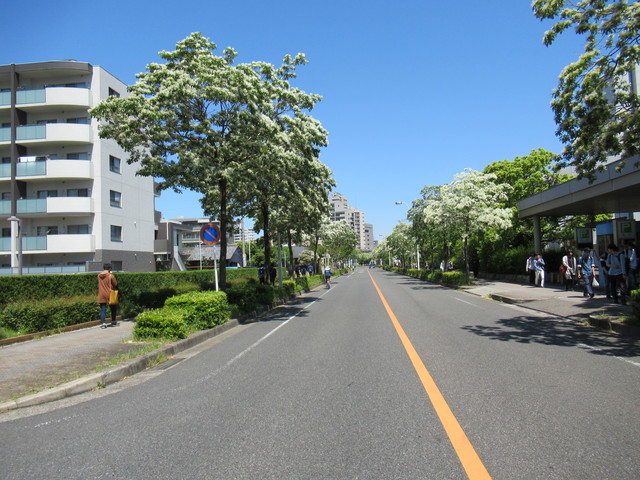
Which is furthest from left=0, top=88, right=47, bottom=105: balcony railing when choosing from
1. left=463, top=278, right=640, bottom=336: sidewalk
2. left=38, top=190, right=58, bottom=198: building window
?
left=463, top=278, right=640, bottom=336: sidewalk

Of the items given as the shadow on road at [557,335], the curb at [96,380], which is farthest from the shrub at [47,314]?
the shadow on road at [557,335]

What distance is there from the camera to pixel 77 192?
30.9 meters

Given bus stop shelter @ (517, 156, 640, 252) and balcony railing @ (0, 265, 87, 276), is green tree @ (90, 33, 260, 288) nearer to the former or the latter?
bus stop shelter @ (517, 156, 640, 252)

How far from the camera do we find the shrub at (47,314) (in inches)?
430

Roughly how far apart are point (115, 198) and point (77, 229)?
345cm

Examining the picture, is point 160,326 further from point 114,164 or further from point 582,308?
point 114,164

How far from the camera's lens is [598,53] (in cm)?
885

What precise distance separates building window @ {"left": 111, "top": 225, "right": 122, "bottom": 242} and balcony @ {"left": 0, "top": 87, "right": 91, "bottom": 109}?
331 inches

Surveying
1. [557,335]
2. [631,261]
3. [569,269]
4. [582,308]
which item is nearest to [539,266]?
[569,269]

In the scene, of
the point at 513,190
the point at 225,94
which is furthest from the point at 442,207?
the point at 225,94

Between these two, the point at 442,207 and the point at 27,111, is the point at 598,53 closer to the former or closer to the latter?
the point at 442,207

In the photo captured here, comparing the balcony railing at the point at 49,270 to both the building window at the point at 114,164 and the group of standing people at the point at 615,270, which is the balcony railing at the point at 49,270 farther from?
the group of standing people at the point at 615,270

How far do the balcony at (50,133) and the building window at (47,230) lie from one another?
569cm

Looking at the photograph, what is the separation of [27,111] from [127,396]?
32.5 metres
